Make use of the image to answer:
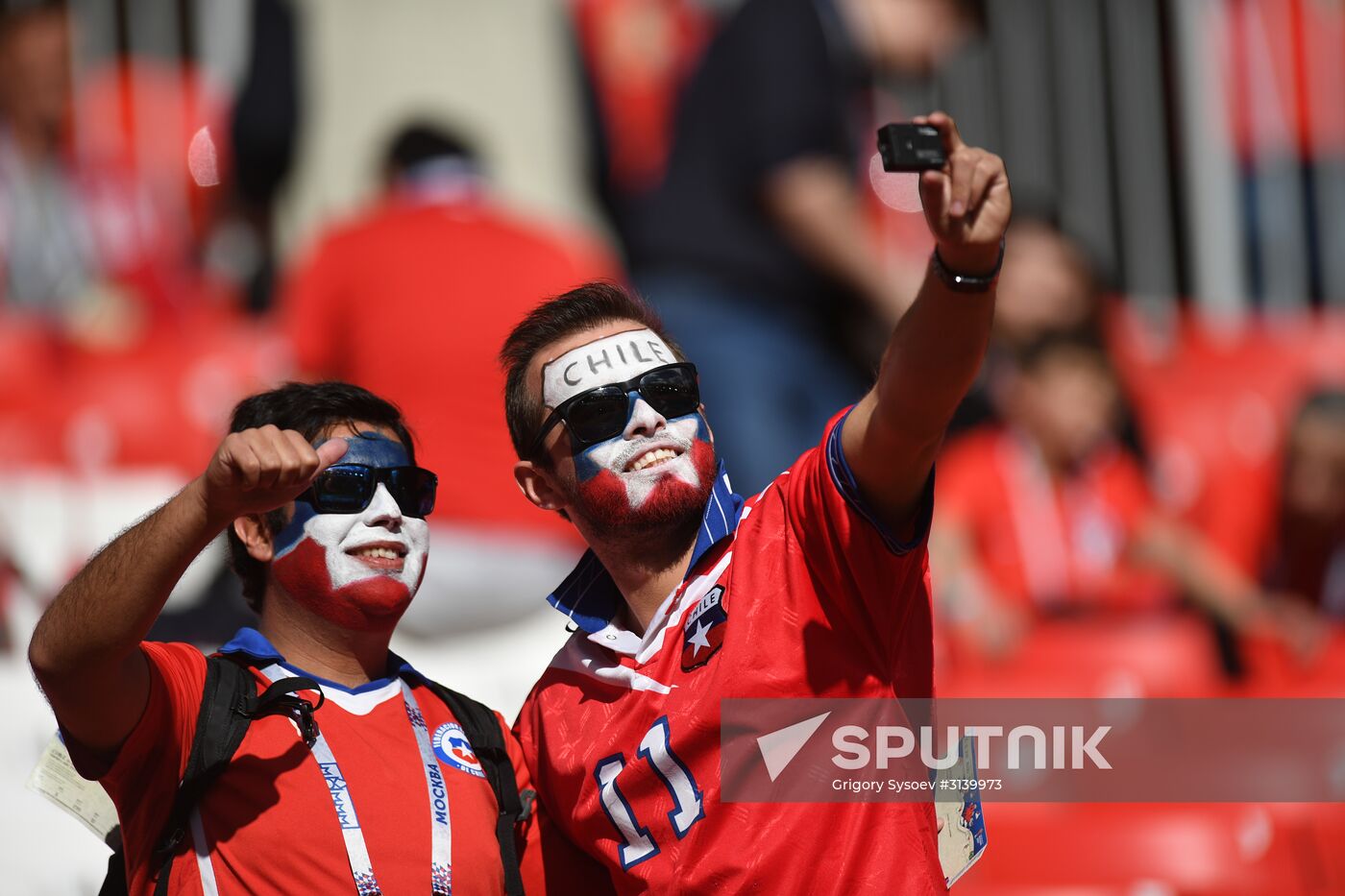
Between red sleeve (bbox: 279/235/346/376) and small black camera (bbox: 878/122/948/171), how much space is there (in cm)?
397

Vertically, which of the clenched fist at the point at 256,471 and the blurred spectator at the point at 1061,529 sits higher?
the clenched fist at the point at 256,471

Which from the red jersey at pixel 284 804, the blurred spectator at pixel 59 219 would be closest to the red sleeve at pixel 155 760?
the red jersey at pixel 284 804

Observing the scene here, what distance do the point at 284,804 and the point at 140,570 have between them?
1.69ft

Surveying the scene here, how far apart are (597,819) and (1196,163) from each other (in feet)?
20.6

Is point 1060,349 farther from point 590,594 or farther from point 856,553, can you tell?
point 856,553

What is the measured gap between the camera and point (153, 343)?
6762mm

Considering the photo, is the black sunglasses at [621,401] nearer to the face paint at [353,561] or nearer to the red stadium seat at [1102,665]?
the face paint at [353,561]

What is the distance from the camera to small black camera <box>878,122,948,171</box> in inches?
83.4

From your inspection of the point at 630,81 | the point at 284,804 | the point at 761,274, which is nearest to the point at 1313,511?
the point at 761,274

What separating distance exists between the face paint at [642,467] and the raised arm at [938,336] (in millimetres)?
454

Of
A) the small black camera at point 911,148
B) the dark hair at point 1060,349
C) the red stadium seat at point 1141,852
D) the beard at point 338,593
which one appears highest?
the small black camera at point 911,148

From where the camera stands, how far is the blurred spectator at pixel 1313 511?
7004 mm

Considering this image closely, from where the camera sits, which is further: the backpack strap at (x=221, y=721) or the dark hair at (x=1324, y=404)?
the dark hair at (x=1324, y=404)

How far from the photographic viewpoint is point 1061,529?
6820mm
